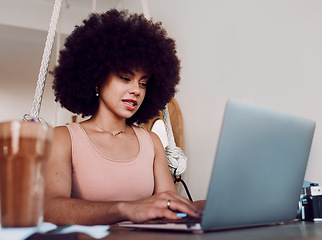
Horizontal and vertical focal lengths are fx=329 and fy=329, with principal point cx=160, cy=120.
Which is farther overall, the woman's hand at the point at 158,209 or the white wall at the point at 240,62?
the white wall at the point at 240,62

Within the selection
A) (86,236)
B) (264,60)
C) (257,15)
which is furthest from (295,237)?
(257,15)

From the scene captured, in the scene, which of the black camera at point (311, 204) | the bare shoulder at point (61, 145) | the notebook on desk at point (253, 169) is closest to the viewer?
the notebook on desk at point (253, 169)

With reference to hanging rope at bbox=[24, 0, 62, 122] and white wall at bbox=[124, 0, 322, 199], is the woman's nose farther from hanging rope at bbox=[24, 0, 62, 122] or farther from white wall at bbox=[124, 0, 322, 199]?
white wall at bbox=[124, 0, 322, 199]

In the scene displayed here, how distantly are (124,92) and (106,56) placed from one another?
167 millimetres

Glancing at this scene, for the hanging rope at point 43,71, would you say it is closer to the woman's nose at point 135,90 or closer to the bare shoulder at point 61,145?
the bare shoulder at point 61,145

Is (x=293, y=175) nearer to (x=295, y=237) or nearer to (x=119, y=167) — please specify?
(x=295, y=237)

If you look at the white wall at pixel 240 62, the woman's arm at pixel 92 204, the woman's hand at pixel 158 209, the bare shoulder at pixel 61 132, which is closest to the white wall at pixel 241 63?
the white wall at pixel 240 62

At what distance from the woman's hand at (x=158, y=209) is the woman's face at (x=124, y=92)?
2.05ft

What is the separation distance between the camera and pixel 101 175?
3.82ft

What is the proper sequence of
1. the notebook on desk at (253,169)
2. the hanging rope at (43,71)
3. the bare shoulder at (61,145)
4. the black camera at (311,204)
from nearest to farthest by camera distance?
the notebook on desk at (253,169)
the black camera at (311,204)
the bare shoulder at (61,145)
the hanging rope at (43,71)

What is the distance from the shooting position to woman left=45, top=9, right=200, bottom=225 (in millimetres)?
1152

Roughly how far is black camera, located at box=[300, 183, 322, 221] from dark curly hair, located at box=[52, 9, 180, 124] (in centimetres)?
73

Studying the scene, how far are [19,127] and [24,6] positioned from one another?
327 cm

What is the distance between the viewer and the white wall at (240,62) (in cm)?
115
